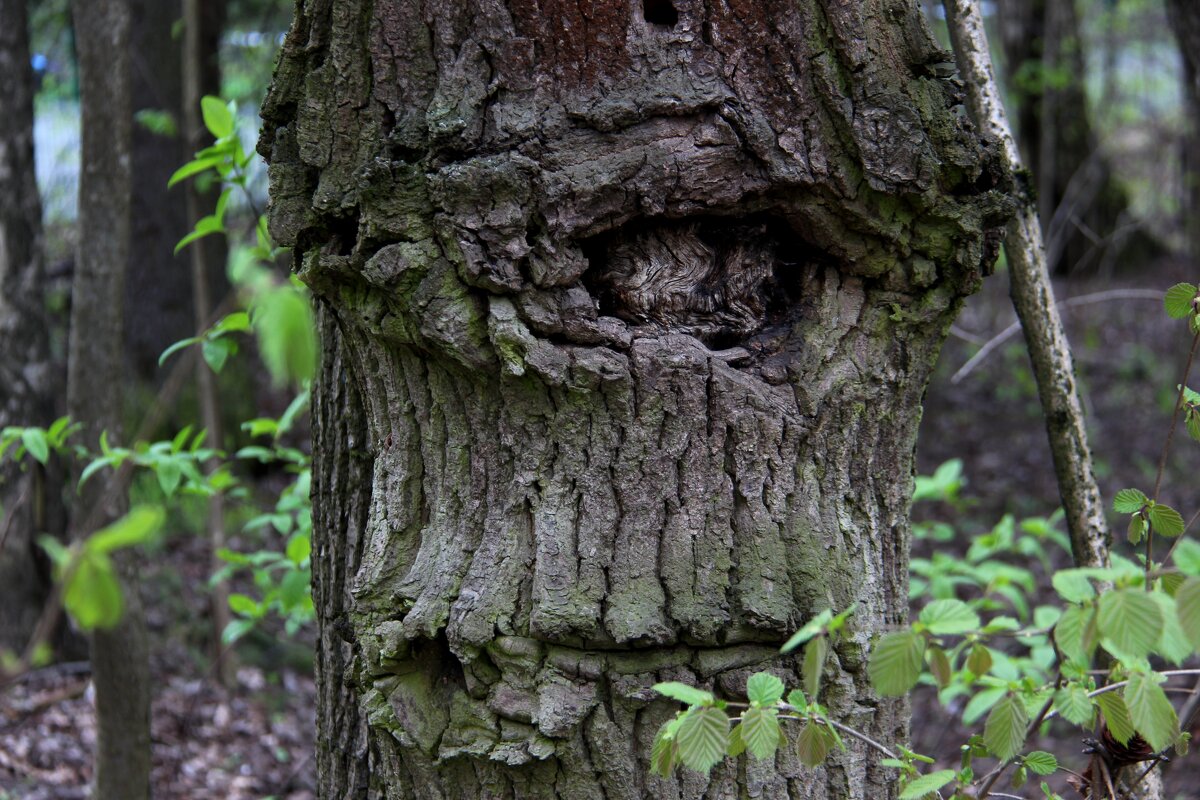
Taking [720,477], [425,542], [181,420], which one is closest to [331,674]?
[425,542]

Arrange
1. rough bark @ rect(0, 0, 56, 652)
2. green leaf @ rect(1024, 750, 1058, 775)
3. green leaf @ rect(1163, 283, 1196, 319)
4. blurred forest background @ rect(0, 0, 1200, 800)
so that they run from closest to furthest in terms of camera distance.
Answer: green leaf @ rect(1024, 750, 1058, 775), green leaf @ rect(1163, 283, 1196, 319), blurred forest background @ rect(0, 0, 1200, 800), rough bark @ rect(0, 0, 56, 652)

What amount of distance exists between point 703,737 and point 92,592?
0.79 metres

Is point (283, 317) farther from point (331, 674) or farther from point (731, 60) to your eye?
point (331, 674)

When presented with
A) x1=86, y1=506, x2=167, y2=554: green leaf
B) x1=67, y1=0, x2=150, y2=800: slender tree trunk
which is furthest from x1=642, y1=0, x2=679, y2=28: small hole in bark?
x1=67, y1=0, x2=150, y2=800: slender tree trunk

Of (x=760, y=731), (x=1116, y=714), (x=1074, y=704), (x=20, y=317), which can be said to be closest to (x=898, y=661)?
(x=760, y=731)

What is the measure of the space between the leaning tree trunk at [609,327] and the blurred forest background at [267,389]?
615mm

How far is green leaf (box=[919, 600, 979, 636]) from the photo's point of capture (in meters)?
1.24

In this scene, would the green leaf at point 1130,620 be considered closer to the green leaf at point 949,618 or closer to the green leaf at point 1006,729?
the green leaf at point 949,618

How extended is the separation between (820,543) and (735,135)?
0.72 m

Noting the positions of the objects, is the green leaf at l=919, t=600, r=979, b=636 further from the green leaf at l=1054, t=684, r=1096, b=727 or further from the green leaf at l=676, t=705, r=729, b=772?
the green leaf at l=676, t=705, r=729, b=772

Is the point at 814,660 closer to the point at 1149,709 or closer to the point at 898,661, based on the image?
the point at 898,661

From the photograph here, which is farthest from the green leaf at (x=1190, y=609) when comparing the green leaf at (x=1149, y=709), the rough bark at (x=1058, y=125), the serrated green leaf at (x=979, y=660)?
the rough bark at (x=1058, y=125)

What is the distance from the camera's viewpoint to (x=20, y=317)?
5086mm

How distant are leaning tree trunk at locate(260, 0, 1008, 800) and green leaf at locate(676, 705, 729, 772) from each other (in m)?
0.32
